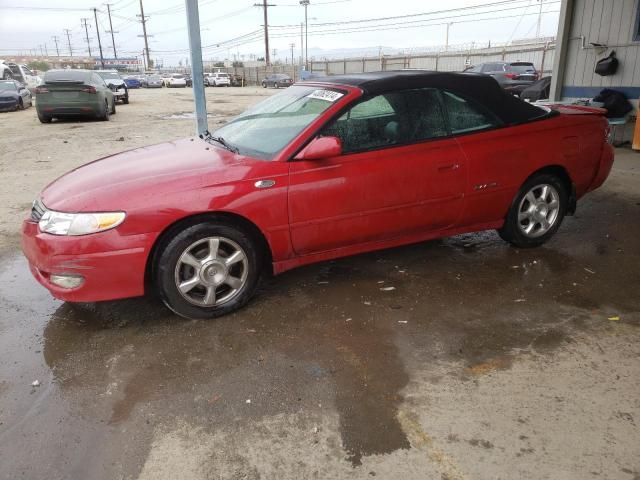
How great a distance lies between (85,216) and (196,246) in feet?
2.27

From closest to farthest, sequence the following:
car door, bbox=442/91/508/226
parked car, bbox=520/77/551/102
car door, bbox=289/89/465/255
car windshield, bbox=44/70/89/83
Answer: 1. car door, bbox=289/89/465/255
2. car door, bbox=442/91/508/226
3. parked car, bbox=520/77/551/102
4. car windshield, bbox=44/70/89/83

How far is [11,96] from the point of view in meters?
19.2

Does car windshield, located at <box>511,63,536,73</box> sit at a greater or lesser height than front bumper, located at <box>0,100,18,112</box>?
greater

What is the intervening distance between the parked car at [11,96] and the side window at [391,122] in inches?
780

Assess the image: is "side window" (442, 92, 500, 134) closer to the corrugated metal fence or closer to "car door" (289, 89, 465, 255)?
"car door" (289, 89, 465, 255)

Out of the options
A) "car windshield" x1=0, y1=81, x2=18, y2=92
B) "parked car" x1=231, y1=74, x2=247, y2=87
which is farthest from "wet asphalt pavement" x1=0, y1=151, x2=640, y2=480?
"parked car" x1=231, y1=74, x2=247, y2=87

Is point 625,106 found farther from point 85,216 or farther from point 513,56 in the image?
point 513,56

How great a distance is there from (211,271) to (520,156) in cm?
268

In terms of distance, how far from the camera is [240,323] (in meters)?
3.54

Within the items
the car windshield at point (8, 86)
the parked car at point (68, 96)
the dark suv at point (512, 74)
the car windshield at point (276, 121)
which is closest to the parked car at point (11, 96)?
the car windshield at point (8, 86)

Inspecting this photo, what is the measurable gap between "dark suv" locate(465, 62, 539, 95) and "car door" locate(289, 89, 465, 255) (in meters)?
15.9

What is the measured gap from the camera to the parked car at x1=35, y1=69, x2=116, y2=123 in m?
14.6

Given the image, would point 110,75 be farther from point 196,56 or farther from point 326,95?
point 326,95

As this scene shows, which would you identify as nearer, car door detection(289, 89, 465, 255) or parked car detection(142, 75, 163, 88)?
car door detection(289, 89, 465, 255)
